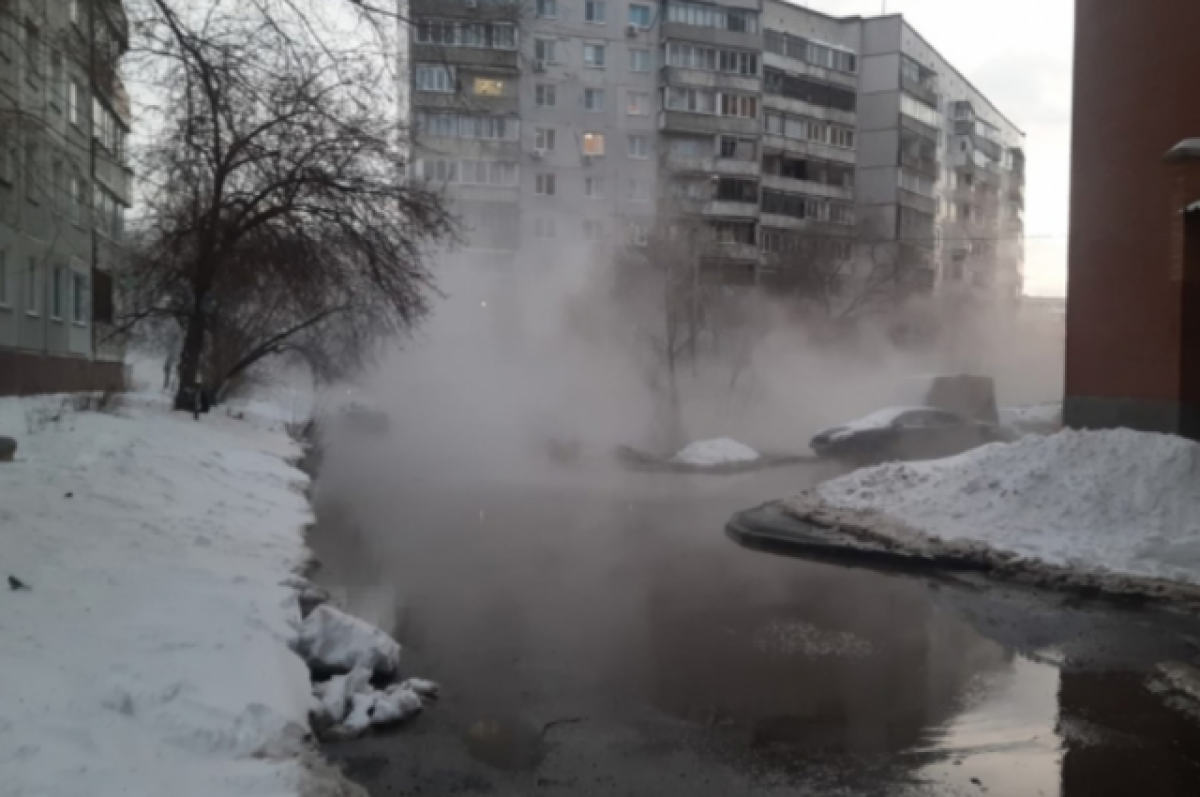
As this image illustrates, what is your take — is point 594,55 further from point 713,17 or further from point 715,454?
point 715,454

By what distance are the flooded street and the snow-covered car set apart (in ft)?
35.0

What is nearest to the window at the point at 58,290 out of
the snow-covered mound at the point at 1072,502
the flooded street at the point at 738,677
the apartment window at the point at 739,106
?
the flooded street at the point at 738,677

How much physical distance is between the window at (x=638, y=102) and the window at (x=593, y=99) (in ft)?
4.53

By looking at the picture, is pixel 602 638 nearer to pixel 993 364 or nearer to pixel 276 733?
pixel 276 733

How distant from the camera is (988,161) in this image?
67.2 m

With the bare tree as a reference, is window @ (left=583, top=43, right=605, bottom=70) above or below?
above

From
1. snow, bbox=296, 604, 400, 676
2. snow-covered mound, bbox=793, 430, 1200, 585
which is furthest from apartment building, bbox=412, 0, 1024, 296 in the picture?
snow, bbox=296, 604, 400, 676

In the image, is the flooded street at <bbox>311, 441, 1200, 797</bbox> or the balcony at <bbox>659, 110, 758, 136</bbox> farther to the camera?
the balcony at <bbox>659, 110, 758, 136</bbox>

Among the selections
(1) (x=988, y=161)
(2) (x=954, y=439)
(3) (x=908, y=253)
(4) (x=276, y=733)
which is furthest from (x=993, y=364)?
(4) (x=276, y=733)

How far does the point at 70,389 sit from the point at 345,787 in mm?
22825

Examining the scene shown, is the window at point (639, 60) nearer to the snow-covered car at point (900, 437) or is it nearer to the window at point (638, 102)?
the window at point (638, 102)

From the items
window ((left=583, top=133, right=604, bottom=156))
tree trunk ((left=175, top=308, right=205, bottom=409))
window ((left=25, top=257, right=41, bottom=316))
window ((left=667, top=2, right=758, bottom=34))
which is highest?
window ((left=667, top=2, right=758, bottom=34))

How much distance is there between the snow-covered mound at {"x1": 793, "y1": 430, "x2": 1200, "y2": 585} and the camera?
9.11m

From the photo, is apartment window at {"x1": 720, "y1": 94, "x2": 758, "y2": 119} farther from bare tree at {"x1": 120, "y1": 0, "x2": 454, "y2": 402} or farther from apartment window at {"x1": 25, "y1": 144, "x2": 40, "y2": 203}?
apartment window at {"x1": 25, "y1": 144, "x2": 40, "y2": 203}
